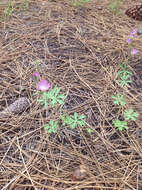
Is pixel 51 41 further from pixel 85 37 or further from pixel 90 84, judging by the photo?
pixel 90 84

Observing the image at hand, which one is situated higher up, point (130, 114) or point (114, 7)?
point (114, 7)

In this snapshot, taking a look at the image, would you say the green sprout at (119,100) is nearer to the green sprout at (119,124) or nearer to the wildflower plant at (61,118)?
the green sprout at (119,124)

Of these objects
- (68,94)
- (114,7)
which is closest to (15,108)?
(68,94)

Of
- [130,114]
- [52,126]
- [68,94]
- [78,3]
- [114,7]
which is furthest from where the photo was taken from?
[114,7]

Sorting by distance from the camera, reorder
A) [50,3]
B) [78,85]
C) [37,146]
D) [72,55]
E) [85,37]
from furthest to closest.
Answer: [50,3] → [85,37] → [72,55] → [78,85] → [37,146]

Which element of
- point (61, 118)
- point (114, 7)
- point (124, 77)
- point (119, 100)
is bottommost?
point (61, 118)

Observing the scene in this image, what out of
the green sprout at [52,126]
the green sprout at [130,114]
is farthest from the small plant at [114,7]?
the green sprout at [52,126]

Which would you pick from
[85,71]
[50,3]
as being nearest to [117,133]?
[85,71]

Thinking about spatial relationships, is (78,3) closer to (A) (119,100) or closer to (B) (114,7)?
(B) (114,7)
